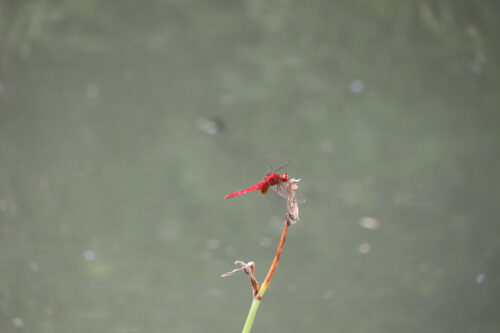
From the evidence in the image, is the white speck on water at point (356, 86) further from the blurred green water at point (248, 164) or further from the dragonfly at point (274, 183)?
the dragonfly at point (274, 183)

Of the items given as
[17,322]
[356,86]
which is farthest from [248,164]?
[17,322]

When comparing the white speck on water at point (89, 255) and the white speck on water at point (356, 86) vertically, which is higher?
the white speck on water at point (356, 86)

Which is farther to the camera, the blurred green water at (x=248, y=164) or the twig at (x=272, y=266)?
the blurred green water at (x=248, y=164)

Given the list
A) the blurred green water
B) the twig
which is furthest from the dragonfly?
the blurred green water

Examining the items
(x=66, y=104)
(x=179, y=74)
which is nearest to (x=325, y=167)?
(x=179, y=74)

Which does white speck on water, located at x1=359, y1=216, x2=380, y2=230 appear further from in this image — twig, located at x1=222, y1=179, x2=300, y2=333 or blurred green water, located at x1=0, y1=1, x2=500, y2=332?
twig, located at x1=222, y1=179, x2=300, y2=333

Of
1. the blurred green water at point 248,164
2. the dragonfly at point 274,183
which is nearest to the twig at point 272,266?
the dragonfly at point 274,183

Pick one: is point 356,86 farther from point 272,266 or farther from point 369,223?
point 272,266

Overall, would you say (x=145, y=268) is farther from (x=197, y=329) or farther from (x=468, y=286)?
(x=468, y=286)
